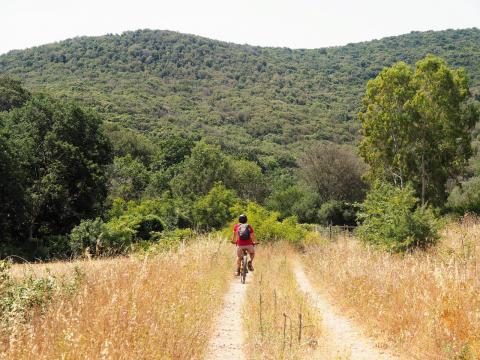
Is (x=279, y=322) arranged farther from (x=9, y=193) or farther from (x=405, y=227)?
(x=9, y=193)

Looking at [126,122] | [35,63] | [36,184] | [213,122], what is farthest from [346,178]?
[35,63]

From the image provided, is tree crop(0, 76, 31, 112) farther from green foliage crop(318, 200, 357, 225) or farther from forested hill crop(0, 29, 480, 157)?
green foliage crop(318, 200, 357, 225)

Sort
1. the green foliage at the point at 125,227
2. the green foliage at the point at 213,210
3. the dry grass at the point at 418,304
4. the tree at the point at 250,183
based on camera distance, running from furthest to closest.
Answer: the tree at the point at 250,183 → the green foliage at the point at 213,210 → the green foliage at the point at 125,227 → the dry grass at the point at 418,304

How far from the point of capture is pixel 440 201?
1353 inches

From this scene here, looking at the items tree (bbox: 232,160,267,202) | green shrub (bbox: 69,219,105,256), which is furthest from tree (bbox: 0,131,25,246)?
tree (bbox: 232,160,267,202)

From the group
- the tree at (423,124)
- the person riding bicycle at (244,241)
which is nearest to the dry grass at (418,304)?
the person riding bicycle at (244,241)

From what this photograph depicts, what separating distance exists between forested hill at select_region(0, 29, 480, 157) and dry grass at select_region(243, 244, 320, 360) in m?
99.4

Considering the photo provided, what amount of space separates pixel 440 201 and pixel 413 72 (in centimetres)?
1026

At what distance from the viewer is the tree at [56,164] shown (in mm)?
35906

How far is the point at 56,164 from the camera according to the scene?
119ft

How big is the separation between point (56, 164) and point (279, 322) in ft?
108

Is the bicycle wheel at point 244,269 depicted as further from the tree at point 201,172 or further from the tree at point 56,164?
the tree at point 201,172

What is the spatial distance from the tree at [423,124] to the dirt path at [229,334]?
25623 millimetres

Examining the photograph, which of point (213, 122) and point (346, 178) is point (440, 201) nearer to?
point (346, 178)
